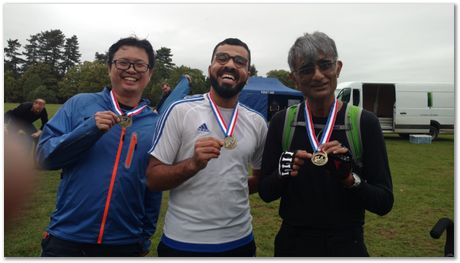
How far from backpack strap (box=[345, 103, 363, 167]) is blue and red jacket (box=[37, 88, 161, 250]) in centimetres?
132

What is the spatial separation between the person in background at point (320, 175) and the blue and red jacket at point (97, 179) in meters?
0.89

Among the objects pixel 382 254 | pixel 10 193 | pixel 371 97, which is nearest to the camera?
pixel 10 193

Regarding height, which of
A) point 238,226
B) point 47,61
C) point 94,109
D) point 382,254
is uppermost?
point 47,61

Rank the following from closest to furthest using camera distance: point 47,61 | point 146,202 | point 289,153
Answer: point 289,153, point 146,202, point 47,61

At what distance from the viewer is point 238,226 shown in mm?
2383

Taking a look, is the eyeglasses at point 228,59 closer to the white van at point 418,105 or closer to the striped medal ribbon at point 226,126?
the striped medal ribbon at point 226,126

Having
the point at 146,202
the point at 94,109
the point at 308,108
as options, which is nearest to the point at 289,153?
the point at 308,108

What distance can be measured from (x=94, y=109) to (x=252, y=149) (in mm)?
1121

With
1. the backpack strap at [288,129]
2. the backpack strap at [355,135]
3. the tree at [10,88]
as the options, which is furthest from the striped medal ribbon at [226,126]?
the tree at [10,88]

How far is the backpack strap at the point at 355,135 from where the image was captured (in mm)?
2152

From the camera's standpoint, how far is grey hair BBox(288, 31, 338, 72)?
7.40ft

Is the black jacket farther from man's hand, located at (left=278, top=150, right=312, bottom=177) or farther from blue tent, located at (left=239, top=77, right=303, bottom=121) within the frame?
blue tent, located at (left=239, top=77, right=303, bottom=121)

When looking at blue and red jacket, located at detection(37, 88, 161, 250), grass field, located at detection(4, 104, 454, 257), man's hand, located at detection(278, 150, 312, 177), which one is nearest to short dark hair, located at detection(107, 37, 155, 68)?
blue and red jacket, located at detection(37, 88, 161, 250)

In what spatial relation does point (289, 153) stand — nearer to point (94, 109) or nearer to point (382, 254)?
point (94, 109)
